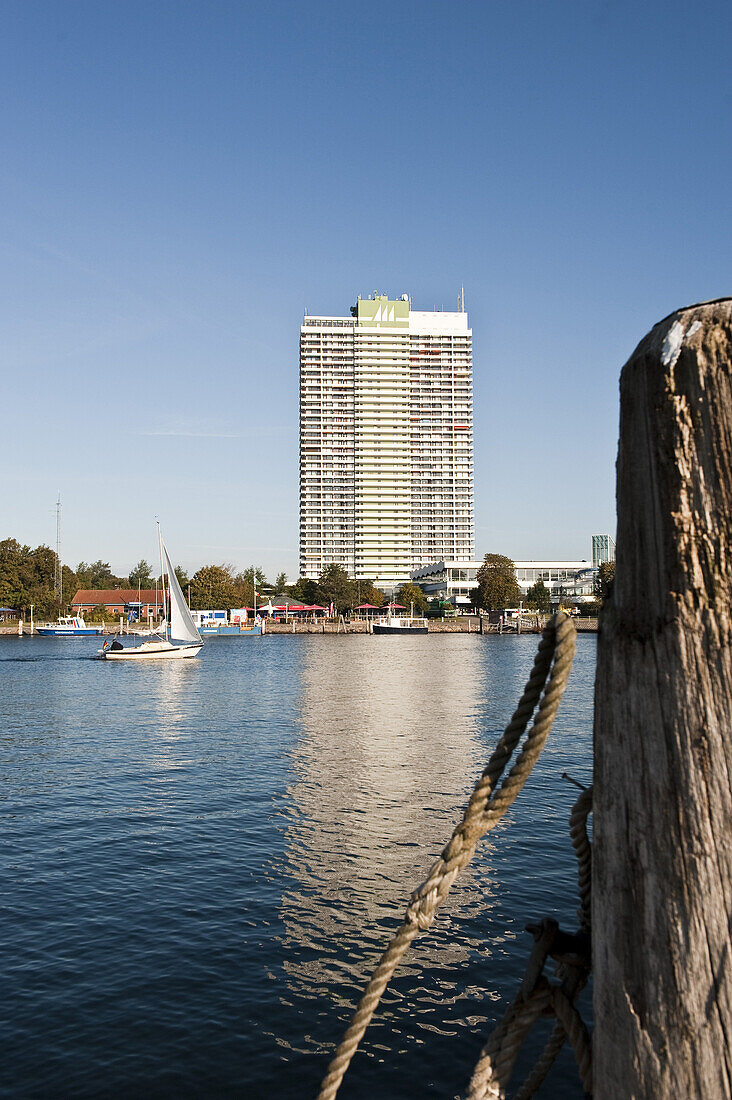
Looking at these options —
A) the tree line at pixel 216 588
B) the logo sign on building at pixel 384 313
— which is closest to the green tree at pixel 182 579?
the tree line at pixel 216 588

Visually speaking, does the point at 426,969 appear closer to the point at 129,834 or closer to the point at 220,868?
the point at 220,868

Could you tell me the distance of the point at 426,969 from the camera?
9.70 metres

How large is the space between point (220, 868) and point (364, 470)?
549 ft

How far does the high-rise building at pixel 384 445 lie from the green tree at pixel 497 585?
5102 cm

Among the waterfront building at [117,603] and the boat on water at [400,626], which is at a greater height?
the waterfront building at [117,603]

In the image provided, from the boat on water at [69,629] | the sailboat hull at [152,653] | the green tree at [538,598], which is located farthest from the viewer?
the green tree at [538,598]

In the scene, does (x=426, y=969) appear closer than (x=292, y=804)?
Yes

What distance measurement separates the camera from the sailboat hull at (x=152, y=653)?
6606 centimetres

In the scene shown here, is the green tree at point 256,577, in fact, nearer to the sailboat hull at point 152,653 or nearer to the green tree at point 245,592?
the green tree at point 245,592

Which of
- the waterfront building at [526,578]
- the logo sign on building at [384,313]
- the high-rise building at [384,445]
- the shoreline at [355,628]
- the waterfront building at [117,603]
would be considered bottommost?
the shoreline at [355,628]

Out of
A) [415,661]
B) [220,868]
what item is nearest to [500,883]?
[220,868]

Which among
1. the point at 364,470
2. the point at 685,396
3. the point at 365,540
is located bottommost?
the point at 685,396

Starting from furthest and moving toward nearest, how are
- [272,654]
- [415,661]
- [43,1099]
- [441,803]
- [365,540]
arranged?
[365,540], [272,654], [415,661], [441,803], [43,1099]

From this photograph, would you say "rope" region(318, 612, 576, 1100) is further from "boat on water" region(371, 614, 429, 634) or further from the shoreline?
the shoreline
